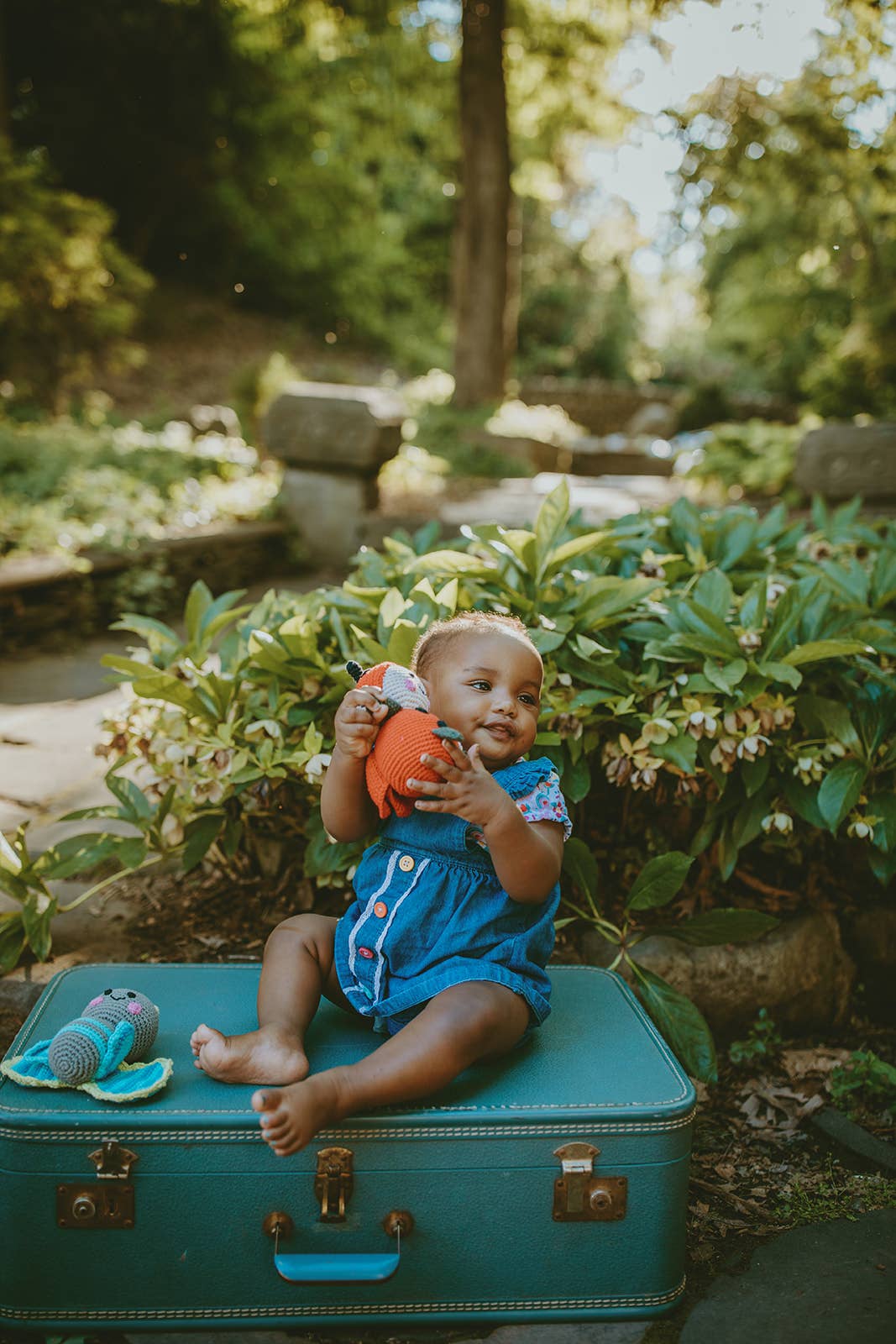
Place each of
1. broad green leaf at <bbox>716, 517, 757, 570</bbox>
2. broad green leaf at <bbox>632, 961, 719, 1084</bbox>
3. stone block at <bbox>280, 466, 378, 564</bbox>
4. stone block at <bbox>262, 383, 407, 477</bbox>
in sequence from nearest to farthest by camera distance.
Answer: broad green leaf at <bbox>632, 961, 719, 1084</bbox> < broad green leaf at <bbox>716, 517, 757, 570</bbox> < stone block at <bbox>262, 383, 407, 477</bbox> < stone block at <bbox>280, 466, 378, 564</bbox>

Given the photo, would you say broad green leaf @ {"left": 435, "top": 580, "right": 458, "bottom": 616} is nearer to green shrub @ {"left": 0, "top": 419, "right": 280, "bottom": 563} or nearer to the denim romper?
the denim romper

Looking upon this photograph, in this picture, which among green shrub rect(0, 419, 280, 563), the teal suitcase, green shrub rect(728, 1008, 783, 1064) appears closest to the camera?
the teal suitcase

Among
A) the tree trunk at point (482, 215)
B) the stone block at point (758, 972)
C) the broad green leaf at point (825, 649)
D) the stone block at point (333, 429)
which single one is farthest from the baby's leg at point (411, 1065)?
the tree trunk at point (482, 215)

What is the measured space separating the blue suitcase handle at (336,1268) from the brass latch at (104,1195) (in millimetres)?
256

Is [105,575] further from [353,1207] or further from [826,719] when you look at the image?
[353,1207]

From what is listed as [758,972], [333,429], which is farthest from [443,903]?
[333,429]

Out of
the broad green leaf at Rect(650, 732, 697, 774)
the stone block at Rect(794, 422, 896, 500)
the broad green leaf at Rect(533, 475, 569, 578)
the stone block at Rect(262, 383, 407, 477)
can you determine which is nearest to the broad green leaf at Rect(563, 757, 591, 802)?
the broad green leaf at Rect(650, 732, 697, 774)

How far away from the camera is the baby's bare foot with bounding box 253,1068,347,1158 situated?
1.53m

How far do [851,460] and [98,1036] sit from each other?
17.1 ft

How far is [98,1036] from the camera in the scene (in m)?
1.67

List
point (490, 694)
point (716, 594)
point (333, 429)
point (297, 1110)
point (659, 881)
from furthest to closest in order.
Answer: point (333, 429) → point (716, 594) → point (659, 881) → point (490, 694) → point (297, 1110)

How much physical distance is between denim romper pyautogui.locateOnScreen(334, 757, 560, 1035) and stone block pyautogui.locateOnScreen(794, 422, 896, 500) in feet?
14.6

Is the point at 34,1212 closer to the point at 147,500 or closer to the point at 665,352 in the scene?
the point at 147,500

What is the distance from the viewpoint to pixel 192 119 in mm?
15531
